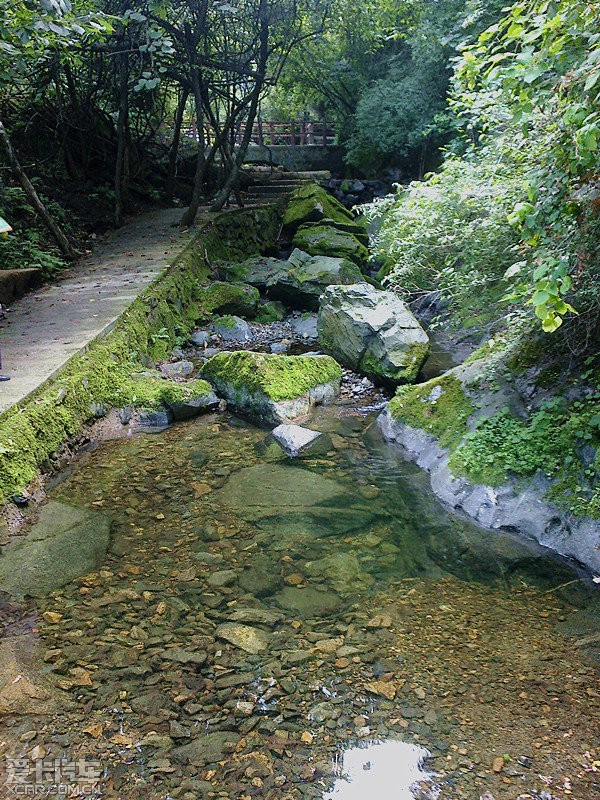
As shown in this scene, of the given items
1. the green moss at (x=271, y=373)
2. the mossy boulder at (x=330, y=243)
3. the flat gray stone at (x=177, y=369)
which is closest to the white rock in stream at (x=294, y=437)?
the green moss at (x=271, y=373)

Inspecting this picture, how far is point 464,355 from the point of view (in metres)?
8.85

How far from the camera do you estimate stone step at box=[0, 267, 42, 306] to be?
8797 millimetres

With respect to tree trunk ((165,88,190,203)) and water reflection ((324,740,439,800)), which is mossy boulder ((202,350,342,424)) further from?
tree trunk ((165,88,190,203))

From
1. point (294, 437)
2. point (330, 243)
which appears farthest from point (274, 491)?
point (330, 243)

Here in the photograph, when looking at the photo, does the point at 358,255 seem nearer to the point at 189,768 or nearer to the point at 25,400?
the point at 25,400

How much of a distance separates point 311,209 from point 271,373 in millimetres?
8593

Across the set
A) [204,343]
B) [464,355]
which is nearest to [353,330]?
[464,355]

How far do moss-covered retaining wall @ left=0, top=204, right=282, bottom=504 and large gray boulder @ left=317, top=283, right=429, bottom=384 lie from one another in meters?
2.39

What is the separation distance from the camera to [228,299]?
11.1 meters

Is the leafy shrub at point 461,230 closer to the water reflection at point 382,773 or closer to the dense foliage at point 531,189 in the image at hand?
the dense foliage at point 531,189

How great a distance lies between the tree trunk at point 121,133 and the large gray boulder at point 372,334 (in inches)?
247

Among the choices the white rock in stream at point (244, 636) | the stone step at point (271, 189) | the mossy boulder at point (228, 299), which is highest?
the stone step at point (271, 189)

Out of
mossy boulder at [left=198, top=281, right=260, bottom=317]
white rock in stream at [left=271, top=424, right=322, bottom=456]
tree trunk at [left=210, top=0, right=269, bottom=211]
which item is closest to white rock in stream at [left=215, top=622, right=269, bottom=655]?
white rock in stream at [left=271, top=424, right=322, bottom=456]

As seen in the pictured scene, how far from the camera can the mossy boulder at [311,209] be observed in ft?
48.4
